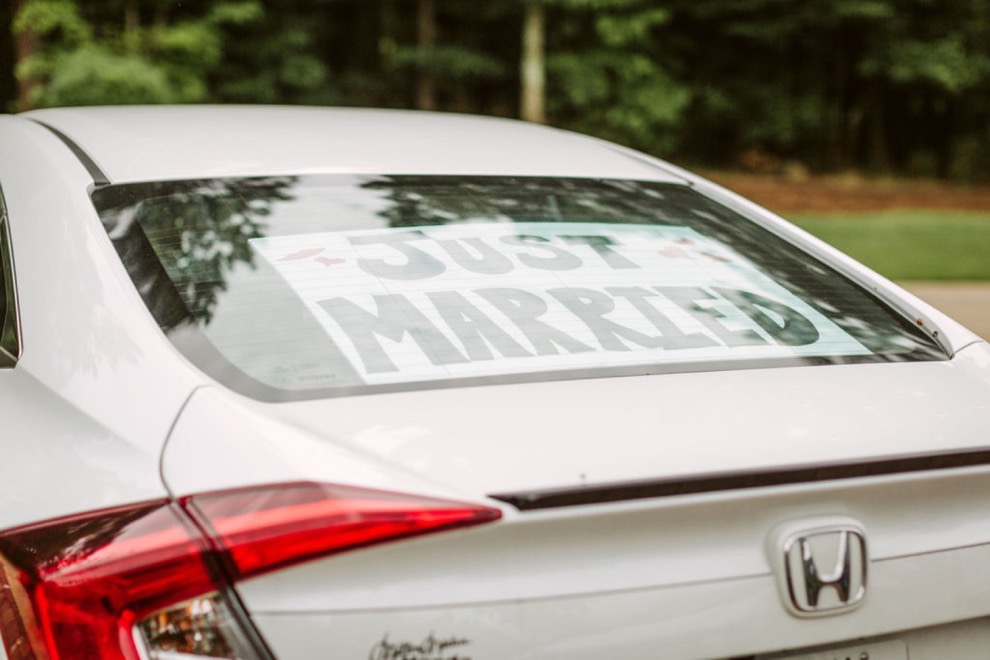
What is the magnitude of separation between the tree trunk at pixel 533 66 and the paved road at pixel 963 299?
1855 cm

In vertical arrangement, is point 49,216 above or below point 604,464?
above

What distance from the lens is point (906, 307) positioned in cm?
245

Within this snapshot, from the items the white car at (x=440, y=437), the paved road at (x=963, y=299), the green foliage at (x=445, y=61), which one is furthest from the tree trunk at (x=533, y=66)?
the white car at (x=440, y=437)

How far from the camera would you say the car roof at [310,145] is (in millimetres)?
2420

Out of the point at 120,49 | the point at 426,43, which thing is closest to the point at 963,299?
the point at 120,49

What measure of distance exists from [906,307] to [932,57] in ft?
95.3

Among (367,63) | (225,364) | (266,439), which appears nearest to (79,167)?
(225,364)

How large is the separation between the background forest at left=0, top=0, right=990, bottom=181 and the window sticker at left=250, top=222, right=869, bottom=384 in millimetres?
22670

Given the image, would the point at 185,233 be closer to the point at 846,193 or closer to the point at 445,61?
the point at 846,193

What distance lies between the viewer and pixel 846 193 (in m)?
25.4

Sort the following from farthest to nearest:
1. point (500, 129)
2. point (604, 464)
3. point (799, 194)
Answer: point (799, 194) → point (500, 129) → point (604, 464)

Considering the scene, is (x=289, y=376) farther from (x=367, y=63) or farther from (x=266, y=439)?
(x=367, y=63)

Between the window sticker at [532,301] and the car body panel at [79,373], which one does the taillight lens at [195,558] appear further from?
the window sticker at [532,301]

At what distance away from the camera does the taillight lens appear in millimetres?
1409
